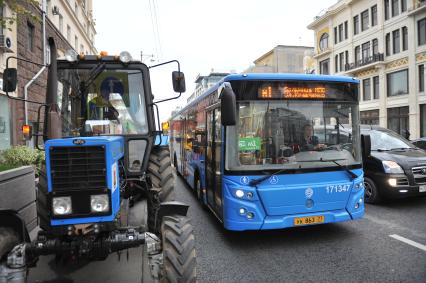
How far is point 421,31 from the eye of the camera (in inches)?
1174

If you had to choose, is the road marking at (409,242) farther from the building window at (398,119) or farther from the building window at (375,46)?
the building window at (375,46)

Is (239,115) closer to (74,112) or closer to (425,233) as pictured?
(74,112)

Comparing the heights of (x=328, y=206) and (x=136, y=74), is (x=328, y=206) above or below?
below

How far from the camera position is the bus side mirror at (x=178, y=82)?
4695 mm

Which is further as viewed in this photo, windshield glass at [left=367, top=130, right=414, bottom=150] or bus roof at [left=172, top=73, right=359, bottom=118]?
windshield glass at [left=367, top=130, right=414, bottom=150]

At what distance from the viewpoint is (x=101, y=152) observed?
131 inches

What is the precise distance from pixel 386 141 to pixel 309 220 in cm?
459

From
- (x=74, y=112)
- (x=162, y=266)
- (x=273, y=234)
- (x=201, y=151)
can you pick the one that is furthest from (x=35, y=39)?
(x=162, y=266)

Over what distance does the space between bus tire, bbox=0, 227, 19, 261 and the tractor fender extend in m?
0.04

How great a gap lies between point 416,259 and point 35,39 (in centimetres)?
1687

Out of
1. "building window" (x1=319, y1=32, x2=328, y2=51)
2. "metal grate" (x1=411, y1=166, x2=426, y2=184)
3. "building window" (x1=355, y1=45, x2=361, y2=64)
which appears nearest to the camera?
"metal grate" (x1=411, y1=166, x2=426, y2=184)

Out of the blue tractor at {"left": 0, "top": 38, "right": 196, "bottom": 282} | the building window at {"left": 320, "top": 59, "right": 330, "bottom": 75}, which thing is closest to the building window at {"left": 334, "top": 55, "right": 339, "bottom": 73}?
the building window at {"left": 320, "top": 59, "right": 330, "bottom": 75}

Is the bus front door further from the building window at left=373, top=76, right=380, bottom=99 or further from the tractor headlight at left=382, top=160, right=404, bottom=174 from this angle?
the building window at left=373, top=76, right=380, bottom=99

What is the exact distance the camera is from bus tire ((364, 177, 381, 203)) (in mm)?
8031
